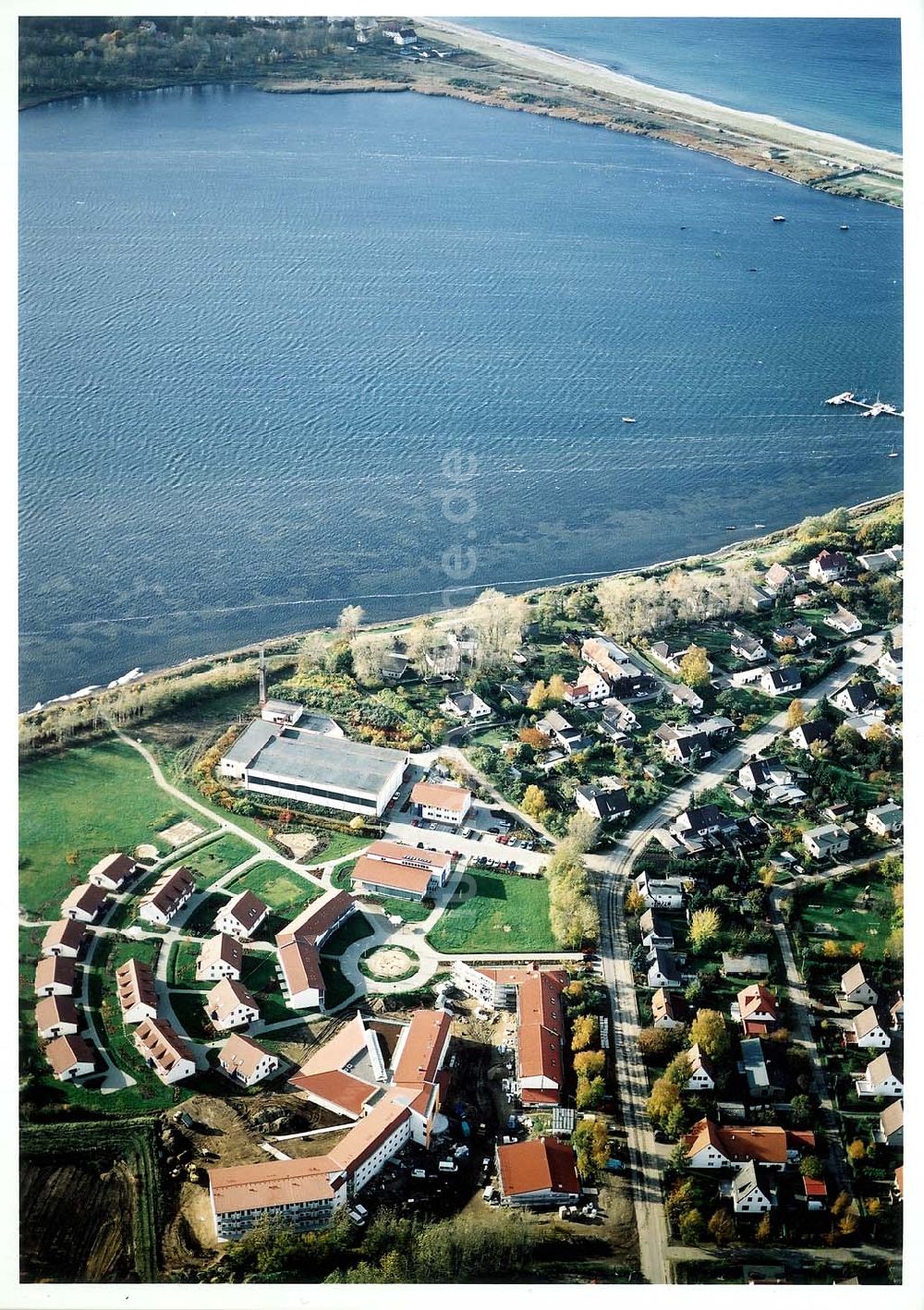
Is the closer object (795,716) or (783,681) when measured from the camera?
(795,716)

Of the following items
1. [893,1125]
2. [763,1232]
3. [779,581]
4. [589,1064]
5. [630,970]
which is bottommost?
[763,1232]

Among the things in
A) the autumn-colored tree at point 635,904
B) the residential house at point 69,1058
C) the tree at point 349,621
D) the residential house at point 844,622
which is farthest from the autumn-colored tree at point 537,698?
the residential house at point 69,1058

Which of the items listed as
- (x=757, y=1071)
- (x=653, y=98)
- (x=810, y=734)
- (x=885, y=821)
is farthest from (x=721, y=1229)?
(x=653, y=98)

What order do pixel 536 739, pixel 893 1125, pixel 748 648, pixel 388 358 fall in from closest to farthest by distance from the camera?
pixel 893 1125, pixel 536 739, pixel 748 648, pixel 388 358

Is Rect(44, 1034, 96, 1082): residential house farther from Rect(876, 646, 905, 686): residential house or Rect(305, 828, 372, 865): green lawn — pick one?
Rect(876, 646, 905, 686): residential house

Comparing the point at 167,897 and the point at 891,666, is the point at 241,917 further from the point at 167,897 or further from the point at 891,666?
the point at 891,666

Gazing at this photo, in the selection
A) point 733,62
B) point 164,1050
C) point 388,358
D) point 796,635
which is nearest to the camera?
point 164,1050

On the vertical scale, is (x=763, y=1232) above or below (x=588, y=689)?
below

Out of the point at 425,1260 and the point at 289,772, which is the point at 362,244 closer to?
the point at 289,772
